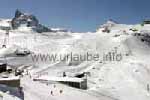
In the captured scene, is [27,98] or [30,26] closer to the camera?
[27,98]

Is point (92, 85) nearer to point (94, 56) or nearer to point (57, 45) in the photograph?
point (94, 56)

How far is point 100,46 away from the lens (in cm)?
7556

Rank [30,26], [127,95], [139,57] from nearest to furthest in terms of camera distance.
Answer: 1. [127,95]
2. [139,57]
3. [30,26]

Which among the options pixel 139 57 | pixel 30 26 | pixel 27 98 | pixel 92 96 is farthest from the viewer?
pixel 30 26

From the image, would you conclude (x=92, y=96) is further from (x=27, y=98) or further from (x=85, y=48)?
(x=85, y=48)

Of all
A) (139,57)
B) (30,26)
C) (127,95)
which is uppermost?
(30,26)

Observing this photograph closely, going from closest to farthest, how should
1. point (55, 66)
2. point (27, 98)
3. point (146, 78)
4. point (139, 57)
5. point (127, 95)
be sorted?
point (27, 98) < point (127, 95) < point (146, 78) < point (55, 66) < point (139, 57)

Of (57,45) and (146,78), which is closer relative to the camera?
(146,78)

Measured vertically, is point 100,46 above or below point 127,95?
above

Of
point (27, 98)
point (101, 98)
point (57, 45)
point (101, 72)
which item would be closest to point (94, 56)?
point (101, 72)

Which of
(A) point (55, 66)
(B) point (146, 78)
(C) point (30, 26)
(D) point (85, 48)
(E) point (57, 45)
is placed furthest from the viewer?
→ (C) point (30, 26)

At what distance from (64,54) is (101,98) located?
1219 inches

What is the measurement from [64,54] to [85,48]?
7.12 metres

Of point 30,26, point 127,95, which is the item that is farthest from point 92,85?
point 30,26
